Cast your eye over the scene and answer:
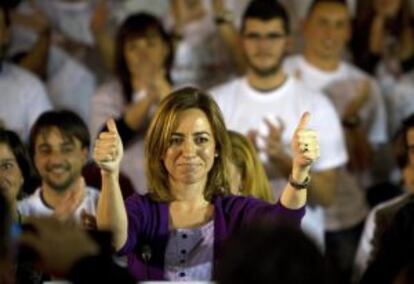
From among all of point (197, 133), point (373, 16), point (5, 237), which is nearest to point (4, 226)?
point (5, 237)

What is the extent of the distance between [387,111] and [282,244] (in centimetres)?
253

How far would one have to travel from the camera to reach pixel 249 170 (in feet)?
11.1

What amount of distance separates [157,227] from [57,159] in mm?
691

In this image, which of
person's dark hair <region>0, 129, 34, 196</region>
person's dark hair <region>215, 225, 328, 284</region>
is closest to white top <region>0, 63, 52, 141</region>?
person's dark hair <region>0, 129, 34, 196</region>

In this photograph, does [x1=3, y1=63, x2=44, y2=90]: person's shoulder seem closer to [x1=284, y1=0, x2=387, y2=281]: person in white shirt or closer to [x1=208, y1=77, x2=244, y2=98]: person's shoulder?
[x1=208, y1=77, x2=244, y2=98]: person's shoulder

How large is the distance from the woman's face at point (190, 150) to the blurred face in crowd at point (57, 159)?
585mm

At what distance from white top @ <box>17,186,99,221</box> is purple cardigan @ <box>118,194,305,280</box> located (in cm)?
47

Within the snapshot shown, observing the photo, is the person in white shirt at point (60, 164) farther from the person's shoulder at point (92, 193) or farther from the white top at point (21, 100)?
the white top at point (21, 100)

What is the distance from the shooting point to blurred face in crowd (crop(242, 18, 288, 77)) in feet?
13.5

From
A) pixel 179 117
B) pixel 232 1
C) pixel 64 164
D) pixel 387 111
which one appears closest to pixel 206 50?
pixel 232 1

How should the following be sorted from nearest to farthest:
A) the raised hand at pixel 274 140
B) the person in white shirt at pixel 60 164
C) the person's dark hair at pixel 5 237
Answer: the person's dark hair at pixel 5 237 → the person in white shirt at pixel 60 164 → the raised hand at pixel 274 140

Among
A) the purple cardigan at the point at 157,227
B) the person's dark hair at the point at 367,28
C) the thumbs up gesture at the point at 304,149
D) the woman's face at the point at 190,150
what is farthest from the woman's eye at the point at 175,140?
the person's dark hair at the point at 367,28

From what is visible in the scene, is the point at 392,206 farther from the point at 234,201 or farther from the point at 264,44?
the point at 234,201

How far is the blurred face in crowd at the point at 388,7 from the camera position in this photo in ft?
15.0
